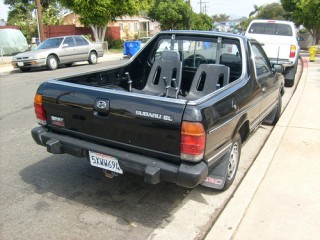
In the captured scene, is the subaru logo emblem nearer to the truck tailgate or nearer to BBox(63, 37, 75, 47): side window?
the truck tailgate

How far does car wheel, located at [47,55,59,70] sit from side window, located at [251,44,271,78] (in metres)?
12.0

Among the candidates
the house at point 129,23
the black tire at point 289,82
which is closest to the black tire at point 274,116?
the black tire at point 289,82

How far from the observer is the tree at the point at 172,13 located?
42344mm

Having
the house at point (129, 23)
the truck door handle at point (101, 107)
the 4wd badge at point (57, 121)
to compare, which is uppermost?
the house at point (129, 23)

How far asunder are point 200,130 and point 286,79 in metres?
8.54

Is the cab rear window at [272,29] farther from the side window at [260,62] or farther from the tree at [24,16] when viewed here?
the tree at [24,16]

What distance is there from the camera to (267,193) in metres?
3.89

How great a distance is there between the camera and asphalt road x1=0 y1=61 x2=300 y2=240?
3217 millimetres

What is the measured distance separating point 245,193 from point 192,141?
4.30ft

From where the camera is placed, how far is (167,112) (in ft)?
9.73

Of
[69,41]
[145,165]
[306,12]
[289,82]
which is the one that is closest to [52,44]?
[69,41]

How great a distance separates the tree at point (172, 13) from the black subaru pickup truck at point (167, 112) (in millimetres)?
39134

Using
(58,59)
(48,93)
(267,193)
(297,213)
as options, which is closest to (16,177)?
(48,93)

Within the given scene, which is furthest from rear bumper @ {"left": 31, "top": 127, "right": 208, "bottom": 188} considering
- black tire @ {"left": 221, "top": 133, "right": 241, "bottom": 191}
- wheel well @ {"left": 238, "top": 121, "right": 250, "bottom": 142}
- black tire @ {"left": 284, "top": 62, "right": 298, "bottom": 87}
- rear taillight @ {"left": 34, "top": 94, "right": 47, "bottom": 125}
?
black tire @ {"left": 284, "top": 62, "right": 298, "bottom": 87}
